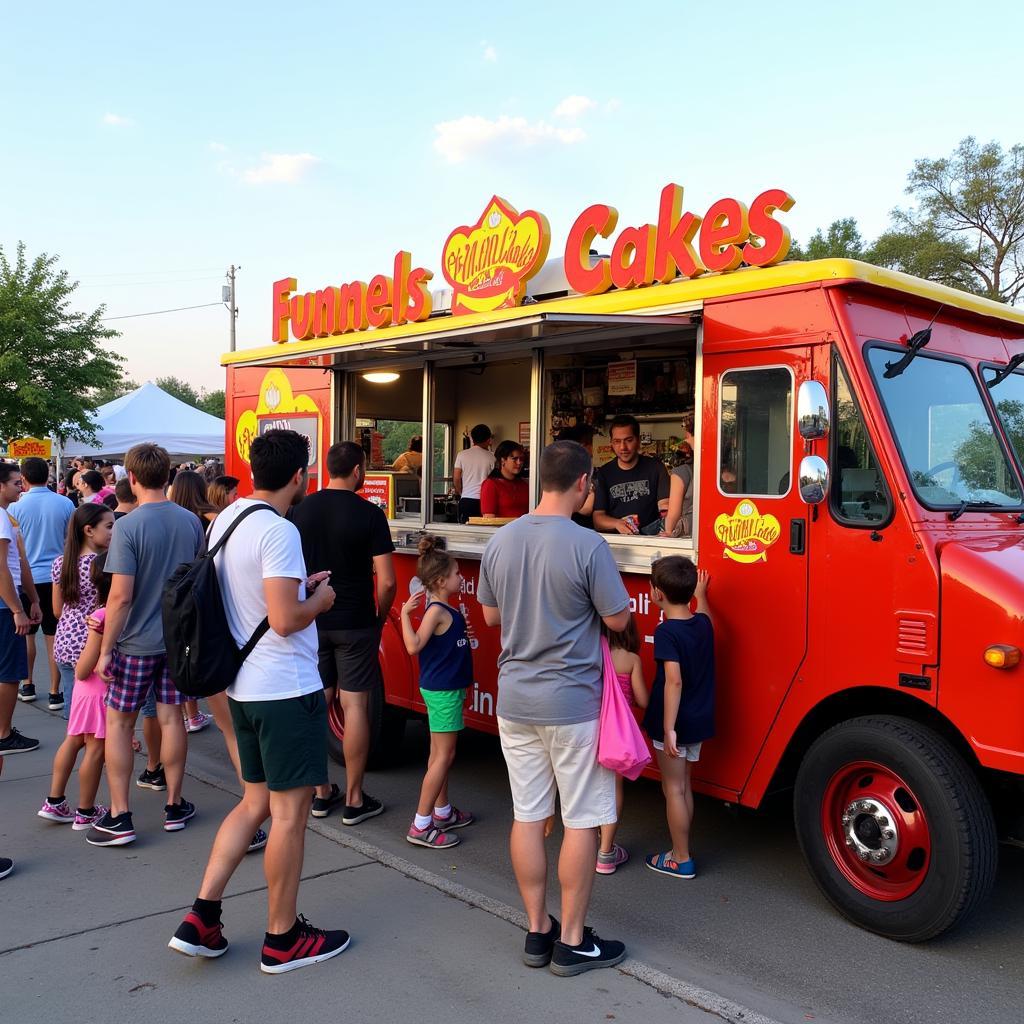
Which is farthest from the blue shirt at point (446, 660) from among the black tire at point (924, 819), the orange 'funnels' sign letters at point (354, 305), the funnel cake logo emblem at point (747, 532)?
the orange 'funnels' sign letters at point (354, 305)

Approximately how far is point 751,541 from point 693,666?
61 cm

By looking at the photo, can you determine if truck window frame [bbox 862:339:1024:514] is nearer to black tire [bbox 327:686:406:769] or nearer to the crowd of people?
the crowd of people

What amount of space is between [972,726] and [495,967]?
1.94 meters

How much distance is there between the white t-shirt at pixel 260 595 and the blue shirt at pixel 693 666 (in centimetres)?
159

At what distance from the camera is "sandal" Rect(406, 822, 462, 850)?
15.9 feet

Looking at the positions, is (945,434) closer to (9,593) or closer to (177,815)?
(177,815)

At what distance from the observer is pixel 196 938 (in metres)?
3.53

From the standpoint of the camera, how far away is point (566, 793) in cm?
346

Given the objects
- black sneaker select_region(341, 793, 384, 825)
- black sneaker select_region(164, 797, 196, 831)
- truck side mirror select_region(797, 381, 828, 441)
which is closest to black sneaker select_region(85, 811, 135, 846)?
black sneaker select_region(164, 797, 196, 831)

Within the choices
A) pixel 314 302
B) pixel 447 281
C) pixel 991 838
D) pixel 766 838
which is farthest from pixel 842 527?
pixel 314 302

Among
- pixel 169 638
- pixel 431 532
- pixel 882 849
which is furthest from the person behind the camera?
pixel 431 532

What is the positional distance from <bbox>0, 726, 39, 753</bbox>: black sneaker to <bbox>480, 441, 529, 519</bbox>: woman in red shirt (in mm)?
3419

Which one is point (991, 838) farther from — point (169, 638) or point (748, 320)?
point (169, 638)

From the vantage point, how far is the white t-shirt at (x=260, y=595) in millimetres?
3393
